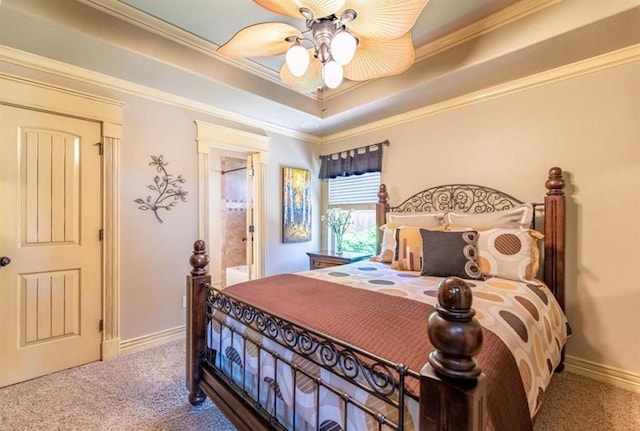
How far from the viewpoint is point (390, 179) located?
351cm

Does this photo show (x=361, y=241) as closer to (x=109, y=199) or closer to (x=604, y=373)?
(x=604, y=373)

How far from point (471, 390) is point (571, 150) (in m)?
2.53

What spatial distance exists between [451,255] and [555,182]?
103cm

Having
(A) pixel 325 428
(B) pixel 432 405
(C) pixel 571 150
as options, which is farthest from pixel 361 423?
(C) pixel 571 150

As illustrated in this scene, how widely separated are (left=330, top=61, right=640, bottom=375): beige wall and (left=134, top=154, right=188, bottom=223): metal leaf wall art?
3011mm

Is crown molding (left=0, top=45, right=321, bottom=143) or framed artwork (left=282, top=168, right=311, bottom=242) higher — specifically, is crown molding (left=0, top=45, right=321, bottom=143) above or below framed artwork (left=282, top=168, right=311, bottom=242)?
above

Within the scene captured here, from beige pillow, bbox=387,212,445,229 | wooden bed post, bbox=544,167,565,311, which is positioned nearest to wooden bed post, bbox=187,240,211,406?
beige pillow, bbox=387,212,445,229

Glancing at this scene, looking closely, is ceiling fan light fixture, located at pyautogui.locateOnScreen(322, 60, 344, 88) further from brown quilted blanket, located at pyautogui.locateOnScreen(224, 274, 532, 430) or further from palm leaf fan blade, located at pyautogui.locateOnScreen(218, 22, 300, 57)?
brown quilted blanket, located at pyautogui.locateOnScreen(224, 274, 532, 430)

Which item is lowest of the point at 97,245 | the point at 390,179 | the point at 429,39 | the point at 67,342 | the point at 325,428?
the point at 67,342

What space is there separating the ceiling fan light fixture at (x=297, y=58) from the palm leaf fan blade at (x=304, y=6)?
0.16 meters

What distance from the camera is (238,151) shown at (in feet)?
11.8

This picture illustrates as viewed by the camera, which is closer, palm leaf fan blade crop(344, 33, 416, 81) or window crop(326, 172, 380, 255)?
palm leaf fan blade crop(344, 33, 416, 81)

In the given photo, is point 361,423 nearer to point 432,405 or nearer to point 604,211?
point 432,405

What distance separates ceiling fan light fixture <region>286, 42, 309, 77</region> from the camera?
5.45 ft
